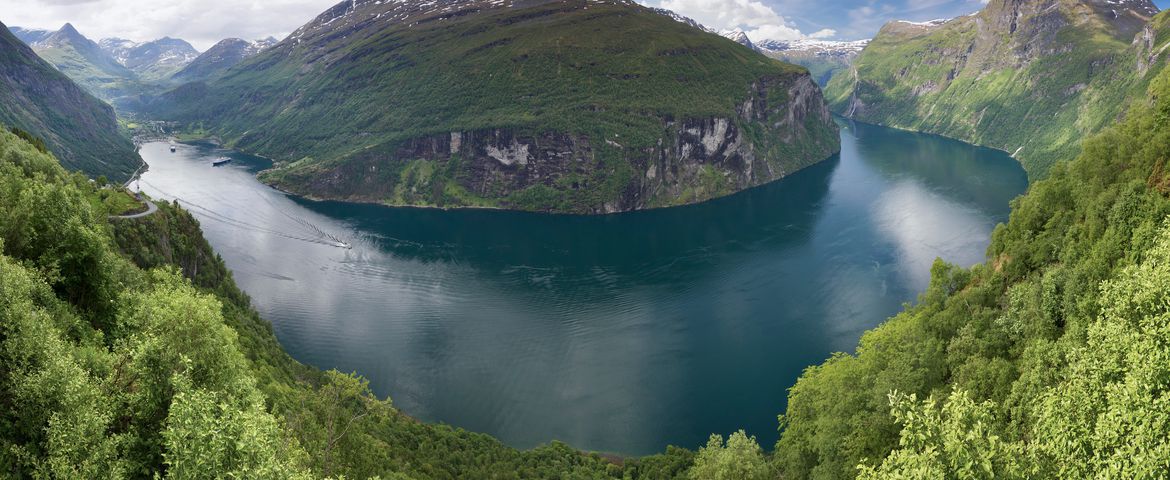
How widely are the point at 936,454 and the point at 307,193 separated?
176865 mm

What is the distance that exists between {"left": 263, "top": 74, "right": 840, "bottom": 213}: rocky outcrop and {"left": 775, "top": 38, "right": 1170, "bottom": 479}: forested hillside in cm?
11648

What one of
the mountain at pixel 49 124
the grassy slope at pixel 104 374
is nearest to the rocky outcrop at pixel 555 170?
the mountain at pixel 49 124

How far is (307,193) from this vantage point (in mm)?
165625

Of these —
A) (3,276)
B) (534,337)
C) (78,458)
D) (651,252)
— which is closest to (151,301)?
(3,276)

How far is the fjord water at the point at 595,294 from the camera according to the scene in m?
64.2

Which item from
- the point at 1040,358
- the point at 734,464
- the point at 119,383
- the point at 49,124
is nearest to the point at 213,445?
the point at 119,383

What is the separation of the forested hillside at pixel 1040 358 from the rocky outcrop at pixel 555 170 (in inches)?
4586

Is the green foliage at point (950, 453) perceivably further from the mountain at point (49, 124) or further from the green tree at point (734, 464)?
the mountain at point (49, 124)

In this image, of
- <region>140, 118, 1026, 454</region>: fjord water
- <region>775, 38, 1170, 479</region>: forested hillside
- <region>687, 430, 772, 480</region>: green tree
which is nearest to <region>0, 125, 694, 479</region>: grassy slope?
<region>775, 38, 1170, 479</region>: forested hillside

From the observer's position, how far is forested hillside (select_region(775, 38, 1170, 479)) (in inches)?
611

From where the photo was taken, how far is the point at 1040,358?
2547cm

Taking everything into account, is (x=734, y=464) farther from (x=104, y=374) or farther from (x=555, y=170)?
(x=555, y=170)

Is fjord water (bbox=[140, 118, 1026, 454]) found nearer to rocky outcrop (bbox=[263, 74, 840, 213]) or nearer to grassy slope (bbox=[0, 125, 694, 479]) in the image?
rocky outcrop (bbox=[263, 74, 840, 213])

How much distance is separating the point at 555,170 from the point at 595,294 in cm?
7823
